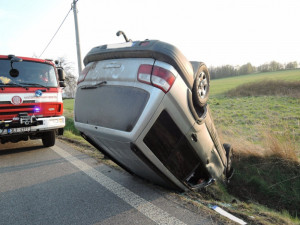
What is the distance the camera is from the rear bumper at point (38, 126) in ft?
15.6

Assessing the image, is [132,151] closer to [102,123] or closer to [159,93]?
[102,123]

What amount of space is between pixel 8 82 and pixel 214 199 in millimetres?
4603

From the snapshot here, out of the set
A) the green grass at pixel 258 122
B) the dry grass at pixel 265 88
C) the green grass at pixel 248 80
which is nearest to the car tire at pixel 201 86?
the green grass at pixel 258 122

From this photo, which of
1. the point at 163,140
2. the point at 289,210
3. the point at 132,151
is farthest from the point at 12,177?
the point at 289,210

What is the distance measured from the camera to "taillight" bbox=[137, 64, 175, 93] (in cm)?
211

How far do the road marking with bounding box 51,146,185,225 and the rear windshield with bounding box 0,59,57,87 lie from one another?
232 cm

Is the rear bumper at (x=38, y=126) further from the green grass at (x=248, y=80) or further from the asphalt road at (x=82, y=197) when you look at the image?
the green grass at (x=248, y=80)

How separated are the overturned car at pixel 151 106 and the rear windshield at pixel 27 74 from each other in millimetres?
3074

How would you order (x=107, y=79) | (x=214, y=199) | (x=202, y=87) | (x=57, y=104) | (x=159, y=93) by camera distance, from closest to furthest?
(x=159, y=93), (x=107, y=79), (x=202, y=87), (x=214, y=199), (x=57, y=104)

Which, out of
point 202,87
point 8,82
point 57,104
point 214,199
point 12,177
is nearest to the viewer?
point 202,87

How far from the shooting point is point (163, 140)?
2.33m

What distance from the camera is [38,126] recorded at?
5109 mm

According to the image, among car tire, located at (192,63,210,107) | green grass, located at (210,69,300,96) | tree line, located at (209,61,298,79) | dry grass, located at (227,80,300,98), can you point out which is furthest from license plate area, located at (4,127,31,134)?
tree line, located at (209,61,298,79)

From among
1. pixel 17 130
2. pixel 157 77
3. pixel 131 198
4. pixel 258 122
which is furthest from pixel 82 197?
pixel 258 122
